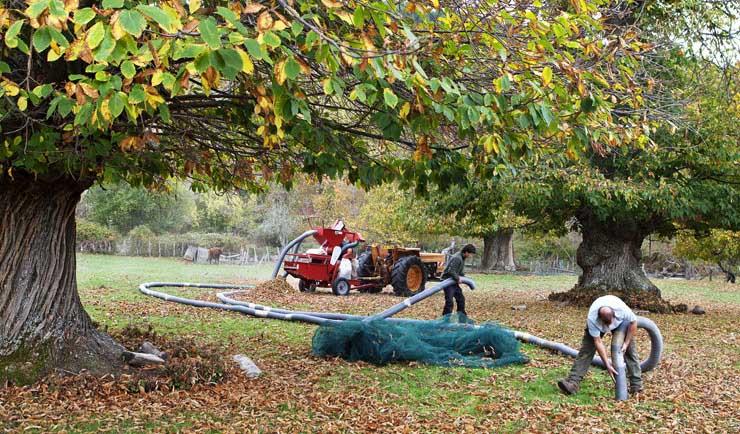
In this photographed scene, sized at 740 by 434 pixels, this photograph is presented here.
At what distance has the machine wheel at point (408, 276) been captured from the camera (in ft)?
55.2

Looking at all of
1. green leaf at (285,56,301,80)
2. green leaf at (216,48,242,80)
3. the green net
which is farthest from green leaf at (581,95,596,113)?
the green net

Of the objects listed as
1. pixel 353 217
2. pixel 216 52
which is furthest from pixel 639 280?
pixel 353 217

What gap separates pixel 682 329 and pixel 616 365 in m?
6.31

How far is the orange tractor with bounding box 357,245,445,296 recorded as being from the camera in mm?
16891

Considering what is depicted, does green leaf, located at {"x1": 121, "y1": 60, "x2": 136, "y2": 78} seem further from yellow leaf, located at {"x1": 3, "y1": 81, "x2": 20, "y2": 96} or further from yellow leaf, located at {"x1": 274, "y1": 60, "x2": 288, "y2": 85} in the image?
yellow leaf, located at {"x1": 3, "y1": 81, "x2": 20, "y2": 96}

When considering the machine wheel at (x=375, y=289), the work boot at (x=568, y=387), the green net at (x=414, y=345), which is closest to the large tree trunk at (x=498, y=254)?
the machine wheel at (x=375, y=289)

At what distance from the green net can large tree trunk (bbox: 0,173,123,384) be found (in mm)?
2347

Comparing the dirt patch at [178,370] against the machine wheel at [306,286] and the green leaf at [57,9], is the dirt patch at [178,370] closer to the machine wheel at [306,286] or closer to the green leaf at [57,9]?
the green leaf at [57,9]

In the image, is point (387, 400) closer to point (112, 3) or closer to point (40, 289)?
point (40, 289)

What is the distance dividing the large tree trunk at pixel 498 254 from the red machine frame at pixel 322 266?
64.6 ft

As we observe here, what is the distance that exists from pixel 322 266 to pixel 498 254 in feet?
69.2

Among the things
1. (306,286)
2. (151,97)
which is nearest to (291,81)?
(151,97)

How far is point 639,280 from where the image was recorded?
1481cm

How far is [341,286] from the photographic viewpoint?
16.5m
